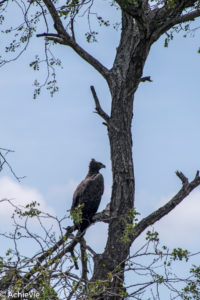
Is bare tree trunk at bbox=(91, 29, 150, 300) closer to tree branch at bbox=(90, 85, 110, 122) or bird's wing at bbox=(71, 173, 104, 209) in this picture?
tree branch at bbox=(90, 85, 110, 122)

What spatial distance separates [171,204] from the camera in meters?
10.6

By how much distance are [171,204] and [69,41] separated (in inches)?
129

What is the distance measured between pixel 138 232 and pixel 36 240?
2449 millimetres

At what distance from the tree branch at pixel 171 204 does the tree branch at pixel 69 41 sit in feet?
7.69

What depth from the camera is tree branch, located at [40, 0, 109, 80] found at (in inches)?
444

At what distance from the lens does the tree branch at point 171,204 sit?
10.5 m

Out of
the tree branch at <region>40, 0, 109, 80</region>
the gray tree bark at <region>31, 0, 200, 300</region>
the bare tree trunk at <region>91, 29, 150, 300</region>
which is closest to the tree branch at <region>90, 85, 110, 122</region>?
the gray tree bark at <region>31, 0, 200, 300</region>

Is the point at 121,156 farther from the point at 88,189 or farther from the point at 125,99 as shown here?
the point at 88,189

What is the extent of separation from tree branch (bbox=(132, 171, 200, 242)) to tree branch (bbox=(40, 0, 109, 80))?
7.69 ft

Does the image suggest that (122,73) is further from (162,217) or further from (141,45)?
(162,217)

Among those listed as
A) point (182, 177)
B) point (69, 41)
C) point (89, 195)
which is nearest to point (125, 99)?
point (69, 41)

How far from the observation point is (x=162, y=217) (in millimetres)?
10648

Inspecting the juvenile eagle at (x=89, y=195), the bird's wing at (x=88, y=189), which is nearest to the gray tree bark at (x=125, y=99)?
the juvenile eagle at (x=89, y=195)

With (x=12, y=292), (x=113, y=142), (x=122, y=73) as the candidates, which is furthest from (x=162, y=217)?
(x=12, y=292)
